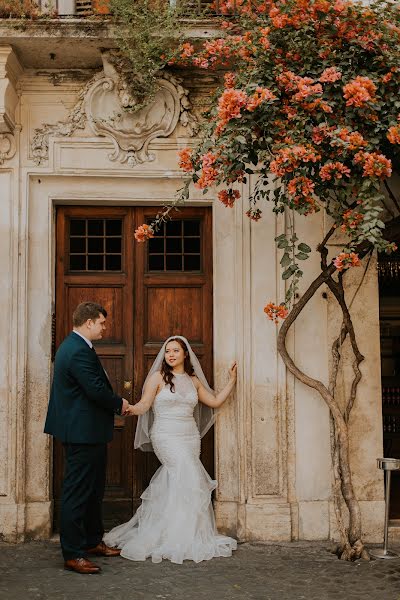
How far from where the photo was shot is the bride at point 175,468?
6.21 metres

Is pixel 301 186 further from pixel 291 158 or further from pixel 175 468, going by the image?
pixel 175 468

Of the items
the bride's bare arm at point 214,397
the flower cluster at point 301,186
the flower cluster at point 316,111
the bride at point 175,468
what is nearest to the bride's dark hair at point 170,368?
the bride at point 175,468

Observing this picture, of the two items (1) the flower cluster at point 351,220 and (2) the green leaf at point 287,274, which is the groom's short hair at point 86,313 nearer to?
(2) the green leaf at point 287,274

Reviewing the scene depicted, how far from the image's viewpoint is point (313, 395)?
6898 mm

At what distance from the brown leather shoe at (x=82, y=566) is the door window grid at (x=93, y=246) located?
2770 mm

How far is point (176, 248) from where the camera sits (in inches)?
289

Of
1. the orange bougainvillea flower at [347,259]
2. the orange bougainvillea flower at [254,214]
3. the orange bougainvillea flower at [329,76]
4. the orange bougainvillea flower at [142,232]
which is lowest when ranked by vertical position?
the orange bougainvillea flower at [347,259]

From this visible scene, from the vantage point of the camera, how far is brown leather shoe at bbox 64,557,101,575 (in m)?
5.76

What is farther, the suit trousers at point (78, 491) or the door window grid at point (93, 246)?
the door window grid at point (93, 246)

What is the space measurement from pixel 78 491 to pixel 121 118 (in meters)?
3.40

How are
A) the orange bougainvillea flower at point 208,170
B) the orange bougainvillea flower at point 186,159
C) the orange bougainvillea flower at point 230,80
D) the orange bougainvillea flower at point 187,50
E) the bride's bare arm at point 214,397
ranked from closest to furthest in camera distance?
the orange bougainvillea flower at point 208,170 < the orange bougainvillea flower at point 186,159 < the orange bougainvillea flower at point 230,80 < the orange bougainvillea flower at point 187,50 < the bride's bare arm at point 214,397

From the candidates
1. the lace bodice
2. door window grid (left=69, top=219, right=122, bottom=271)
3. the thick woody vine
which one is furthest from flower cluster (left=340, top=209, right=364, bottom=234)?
door window grid (left=69, top=219, right=122, bottom=271)

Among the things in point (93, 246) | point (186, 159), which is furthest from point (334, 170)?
point (93, 246)

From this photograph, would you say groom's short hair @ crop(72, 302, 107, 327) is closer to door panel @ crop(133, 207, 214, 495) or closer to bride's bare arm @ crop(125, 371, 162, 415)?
bride's bare arm @ crop(125, 371, 162, 415)
